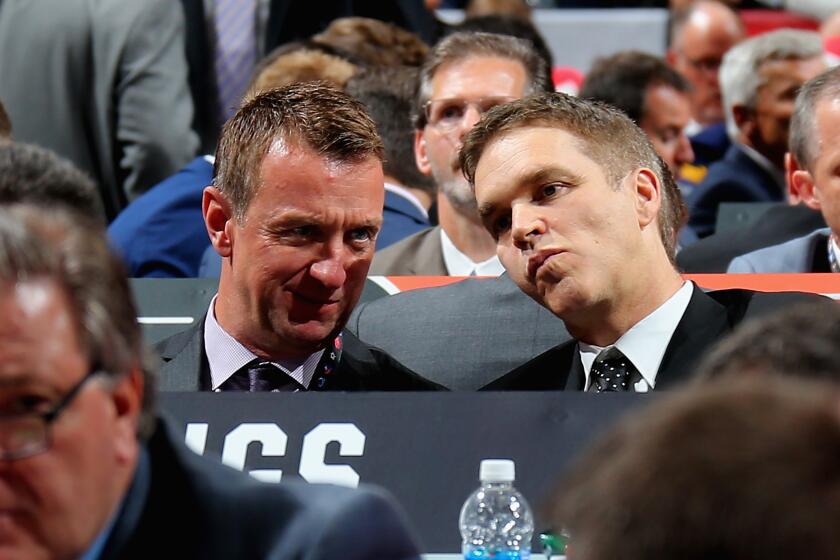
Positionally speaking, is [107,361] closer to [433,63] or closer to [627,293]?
[627,293]

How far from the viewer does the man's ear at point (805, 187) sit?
16.2ft

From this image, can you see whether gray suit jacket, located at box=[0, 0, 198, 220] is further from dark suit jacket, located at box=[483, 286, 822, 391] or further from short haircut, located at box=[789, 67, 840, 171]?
dark suit jacket, located at box=[483, 286, 822, 391]

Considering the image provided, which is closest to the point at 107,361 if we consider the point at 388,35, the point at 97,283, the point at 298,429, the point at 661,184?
the point at 97,283

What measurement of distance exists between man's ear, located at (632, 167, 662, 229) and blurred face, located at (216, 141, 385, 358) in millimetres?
622

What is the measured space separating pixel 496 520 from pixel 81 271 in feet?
4.33

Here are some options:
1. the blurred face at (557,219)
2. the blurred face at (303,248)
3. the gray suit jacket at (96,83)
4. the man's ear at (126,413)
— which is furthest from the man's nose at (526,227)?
the gray suit jacket at (96,83)

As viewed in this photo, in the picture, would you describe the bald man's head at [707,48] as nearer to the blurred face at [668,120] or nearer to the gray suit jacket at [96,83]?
the blurred face at [668,120]

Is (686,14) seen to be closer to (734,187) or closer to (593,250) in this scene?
(734,187)

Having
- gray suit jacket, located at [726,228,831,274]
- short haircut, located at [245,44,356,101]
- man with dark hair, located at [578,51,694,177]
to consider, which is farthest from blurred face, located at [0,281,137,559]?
man with dark hair, located at [578,51,694,177]

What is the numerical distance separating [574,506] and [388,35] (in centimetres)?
561

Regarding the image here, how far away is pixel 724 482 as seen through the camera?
4.40ft

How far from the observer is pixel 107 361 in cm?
197

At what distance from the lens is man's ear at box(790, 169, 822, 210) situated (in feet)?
16.2

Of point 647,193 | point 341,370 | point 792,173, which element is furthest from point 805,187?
point 341,370
